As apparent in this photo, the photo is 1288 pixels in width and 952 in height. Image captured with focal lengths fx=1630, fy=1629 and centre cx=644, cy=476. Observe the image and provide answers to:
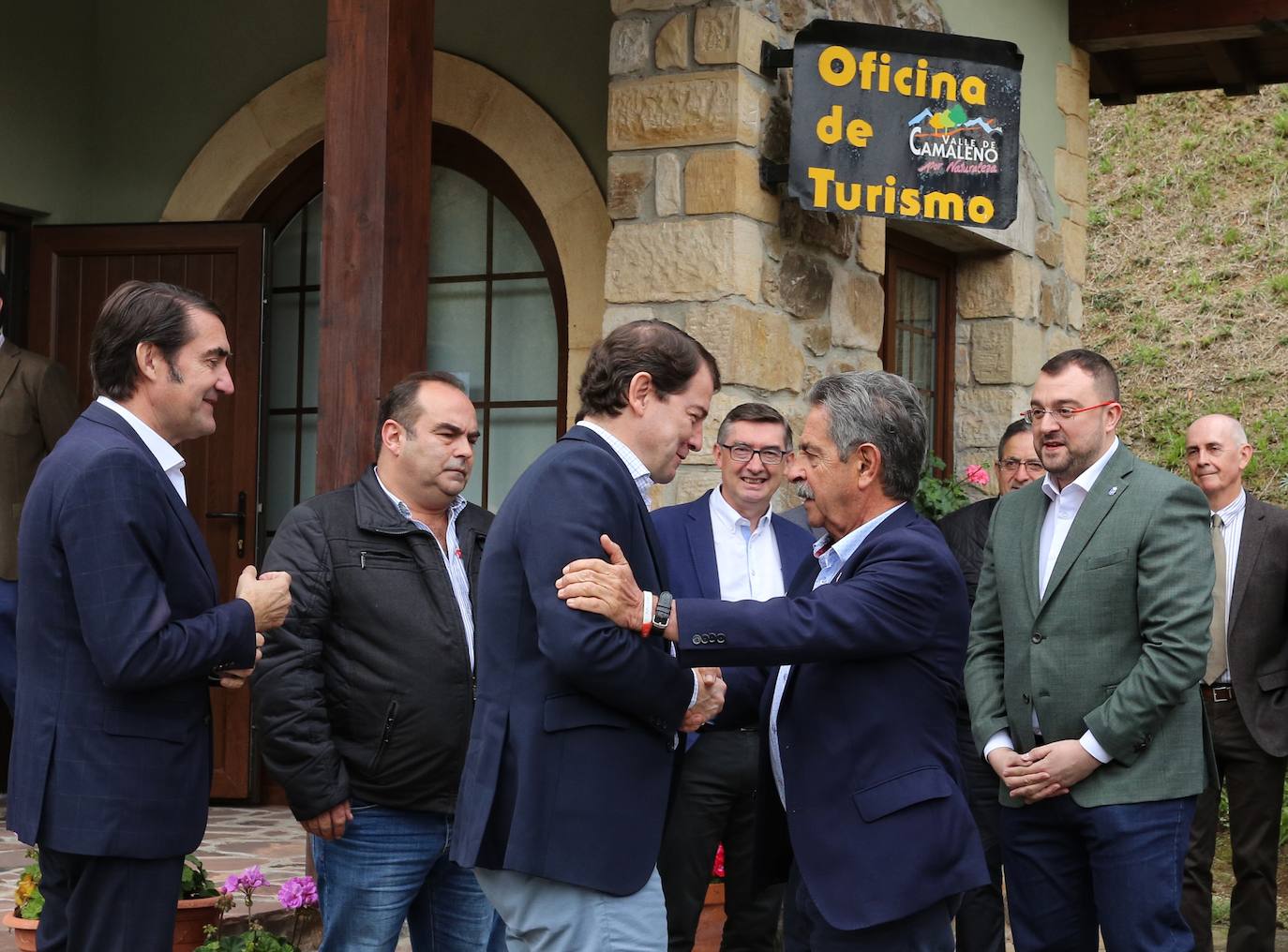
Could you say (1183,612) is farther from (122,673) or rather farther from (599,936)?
(122,673)

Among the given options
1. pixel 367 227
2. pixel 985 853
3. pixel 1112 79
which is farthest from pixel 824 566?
pixel 1112 79

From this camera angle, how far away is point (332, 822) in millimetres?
3441

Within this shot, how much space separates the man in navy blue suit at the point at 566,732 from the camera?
262cm

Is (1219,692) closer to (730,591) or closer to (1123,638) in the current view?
(730,591)

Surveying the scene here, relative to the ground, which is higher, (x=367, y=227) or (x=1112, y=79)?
(x=1112, y=79)

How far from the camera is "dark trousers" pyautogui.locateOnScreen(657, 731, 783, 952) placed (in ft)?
14.5

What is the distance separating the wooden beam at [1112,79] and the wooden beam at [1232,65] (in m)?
0.44

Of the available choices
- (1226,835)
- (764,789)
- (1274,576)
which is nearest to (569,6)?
(1274,576)

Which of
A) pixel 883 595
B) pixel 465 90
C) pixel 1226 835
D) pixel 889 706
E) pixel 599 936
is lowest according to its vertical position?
pixel 1226 835

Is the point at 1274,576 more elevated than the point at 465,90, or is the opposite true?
the point at 465,90

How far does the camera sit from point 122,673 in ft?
A: 9.37

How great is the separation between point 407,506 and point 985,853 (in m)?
2.20

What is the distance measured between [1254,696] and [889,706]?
3.05 metres

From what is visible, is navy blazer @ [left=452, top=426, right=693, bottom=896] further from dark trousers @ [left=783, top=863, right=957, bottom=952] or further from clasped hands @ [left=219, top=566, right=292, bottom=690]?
clasped hands @ [left=219, top=566, right=292, bottom=690]
